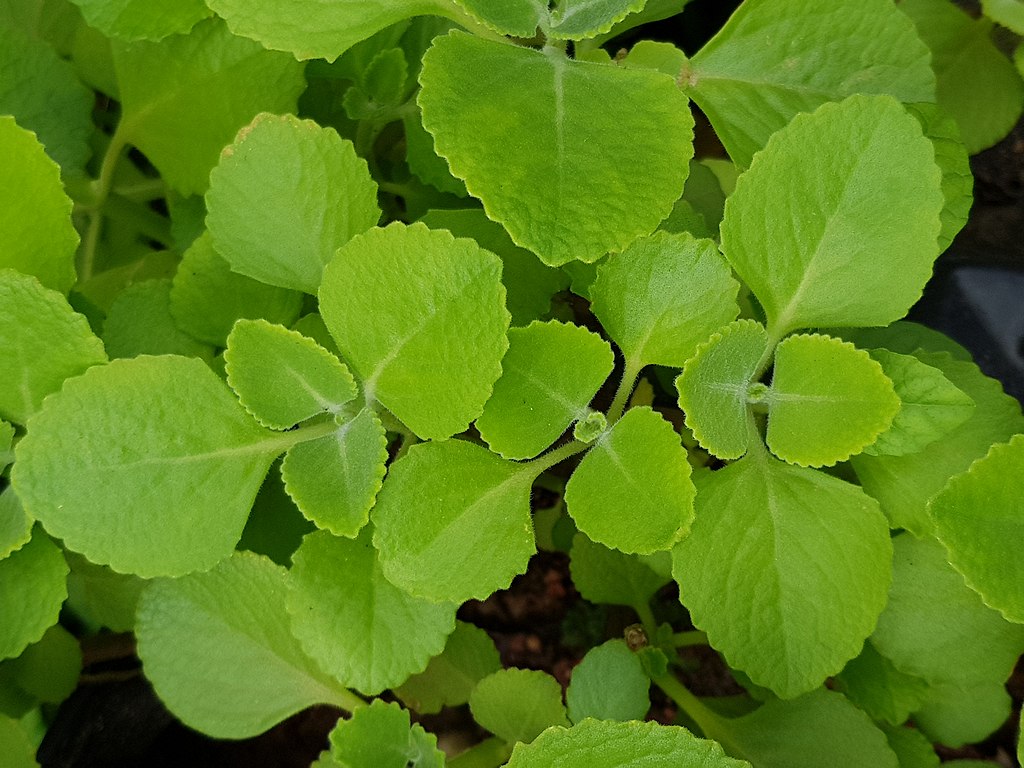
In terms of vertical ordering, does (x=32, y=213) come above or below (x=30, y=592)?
above

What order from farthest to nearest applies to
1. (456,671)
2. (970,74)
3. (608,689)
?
(970,74) < (456,671) < (608,689)

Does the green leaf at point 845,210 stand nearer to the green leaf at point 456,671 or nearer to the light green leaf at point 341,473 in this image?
the light green leaf at point 341,473

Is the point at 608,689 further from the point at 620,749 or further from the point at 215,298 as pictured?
the point at 215,298

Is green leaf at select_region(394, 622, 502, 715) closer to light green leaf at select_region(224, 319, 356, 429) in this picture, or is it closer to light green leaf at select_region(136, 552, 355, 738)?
light green leaf at select_region(136, 552, 355, 738)

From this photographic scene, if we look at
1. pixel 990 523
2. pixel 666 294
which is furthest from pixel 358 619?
pixel 990 523

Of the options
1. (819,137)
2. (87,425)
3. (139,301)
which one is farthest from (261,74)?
(819,137)

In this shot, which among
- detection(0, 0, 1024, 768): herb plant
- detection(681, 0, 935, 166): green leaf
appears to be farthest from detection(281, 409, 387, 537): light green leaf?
detection(681, 0, 935, 166): green leaf

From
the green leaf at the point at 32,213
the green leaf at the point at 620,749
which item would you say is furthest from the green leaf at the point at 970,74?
the green leaf at the point at 32,213

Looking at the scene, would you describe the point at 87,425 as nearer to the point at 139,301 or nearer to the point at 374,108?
the point at 139,301
